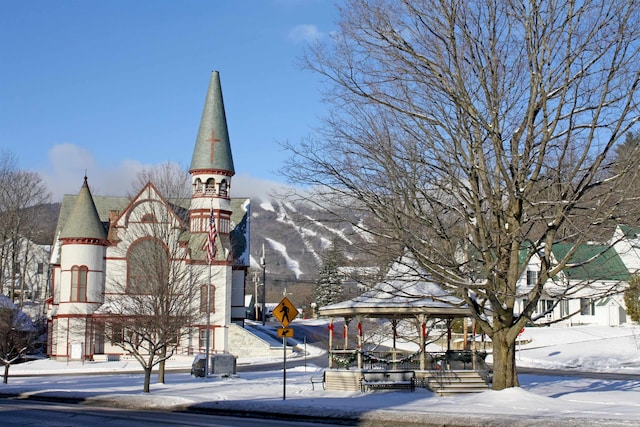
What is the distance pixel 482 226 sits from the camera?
20281 mm

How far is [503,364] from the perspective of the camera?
71.6 feet

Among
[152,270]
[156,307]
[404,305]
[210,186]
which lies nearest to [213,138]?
[210,186]

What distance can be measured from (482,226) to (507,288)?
1.75 metres

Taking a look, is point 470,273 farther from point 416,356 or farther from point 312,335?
point 312,335

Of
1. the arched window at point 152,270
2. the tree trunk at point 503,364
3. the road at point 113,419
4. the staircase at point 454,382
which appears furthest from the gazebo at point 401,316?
the road at point 113,419

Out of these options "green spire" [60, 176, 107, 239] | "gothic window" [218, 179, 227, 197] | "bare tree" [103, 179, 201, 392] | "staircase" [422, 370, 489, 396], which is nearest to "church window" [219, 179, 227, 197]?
"gothic window" [218, 179, 227, 197]

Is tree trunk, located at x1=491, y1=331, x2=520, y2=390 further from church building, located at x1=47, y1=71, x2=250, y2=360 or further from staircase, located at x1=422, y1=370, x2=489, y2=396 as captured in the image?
church building, located at x1=47, y1=71, x2=250, y2=360

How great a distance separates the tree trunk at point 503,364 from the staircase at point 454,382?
19.5 ft

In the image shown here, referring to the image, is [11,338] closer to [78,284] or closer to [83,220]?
[78,284]

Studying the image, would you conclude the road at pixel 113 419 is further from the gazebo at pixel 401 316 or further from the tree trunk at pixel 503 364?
the gazebo at pixel 401 316

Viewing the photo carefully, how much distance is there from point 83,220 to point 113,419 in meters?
42.5

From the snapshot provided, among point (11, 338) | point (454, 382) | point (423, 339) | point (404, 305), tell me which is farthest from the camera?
point (11, 338)

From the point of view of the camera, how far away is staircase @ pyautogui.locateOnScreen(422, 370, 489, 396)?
28.0 meters

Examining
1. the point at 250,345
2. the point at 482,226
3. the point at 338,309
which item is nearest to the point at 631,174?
the point at 482,226
